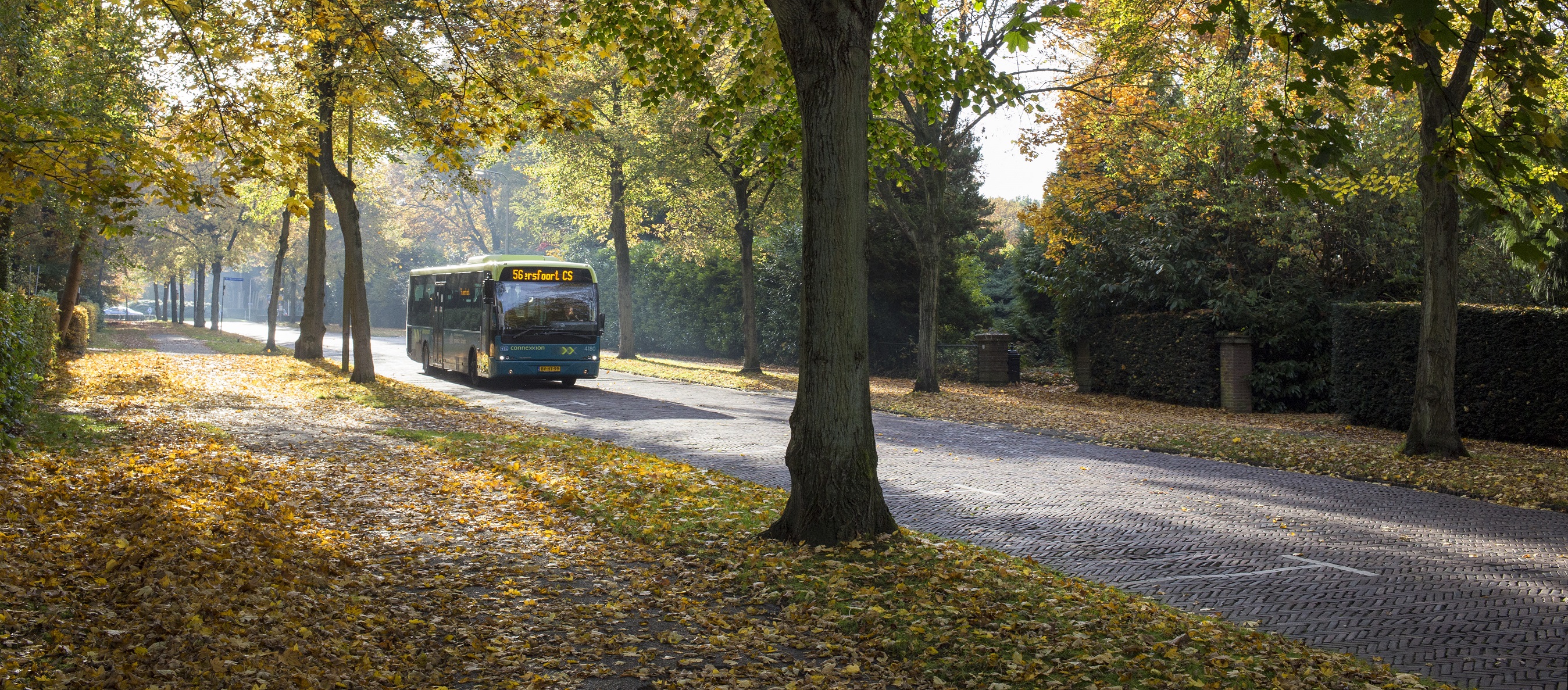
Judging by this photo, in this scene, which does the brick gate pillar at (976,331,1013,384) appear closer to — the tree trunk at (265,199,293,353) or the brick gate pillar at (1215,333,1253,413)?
the brick gate pillar at (1215,333,1253,413)

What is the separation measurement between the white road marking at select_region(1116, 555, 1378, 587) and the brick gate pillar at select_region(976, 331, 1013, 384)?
19951mm

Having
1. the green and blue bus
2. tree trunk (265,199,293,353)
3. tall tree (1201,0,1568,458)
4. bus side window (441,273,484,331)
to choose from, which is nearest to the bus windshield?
the green and blue bus

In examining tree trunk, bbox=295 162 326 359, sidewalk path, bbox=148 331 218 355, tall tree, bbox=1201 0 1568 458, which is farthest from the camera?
sidewalk path, bbox=148 331 218 355

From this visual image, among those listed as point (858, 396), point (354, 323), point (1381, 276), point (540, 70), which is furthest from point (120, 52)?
point (1381, 276)

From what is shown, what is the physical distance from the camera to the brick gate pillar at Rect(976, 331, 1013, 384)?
27266 mm

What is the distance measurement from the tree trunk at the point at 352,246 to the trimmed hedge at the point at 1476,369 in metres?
18.8

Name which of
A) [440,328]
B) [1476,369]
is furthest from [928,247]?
[440,328]

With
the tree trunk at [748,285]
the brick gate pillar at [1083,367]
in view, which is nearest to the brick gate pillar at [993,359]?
the brick gate pillar at [1083,367]

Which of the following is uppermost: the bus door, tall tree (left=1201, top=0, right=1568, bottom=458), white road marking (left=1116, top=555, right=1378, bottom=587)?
tall tree (left=1201, top=0, right=1568, bottom=458)

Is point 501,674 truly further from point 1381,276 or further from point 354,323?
point 1381,276

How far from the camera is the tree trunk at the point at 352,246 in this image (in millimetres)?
21047

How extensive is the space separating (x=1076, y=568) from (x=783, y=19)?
4342mm

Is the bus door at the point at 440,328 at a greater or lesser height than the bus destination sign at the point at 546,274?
lesser

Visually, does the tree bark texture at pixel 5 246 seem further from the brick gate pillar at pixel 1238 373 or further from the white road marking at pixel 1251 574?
the brick gate pillar at pixel 1238 373
